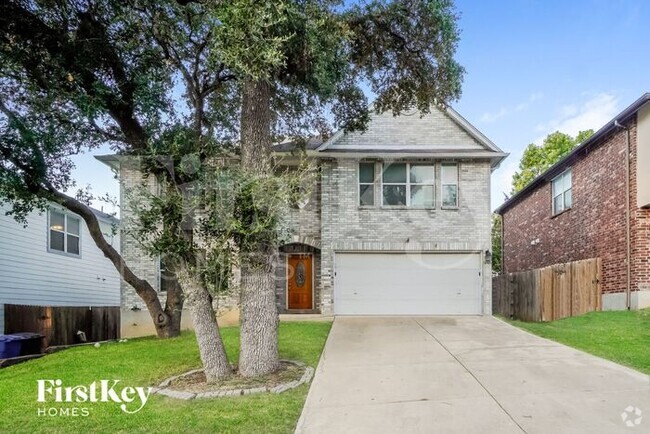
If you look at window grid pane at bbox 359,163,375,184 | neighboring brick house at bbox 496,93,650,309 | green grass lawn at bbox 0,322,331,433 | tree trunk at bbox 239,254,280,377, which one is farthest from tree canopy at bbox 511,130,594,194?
tree trunk at bbox 239,254,280,377

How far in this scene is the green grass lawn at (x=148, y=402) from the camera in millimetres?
5547

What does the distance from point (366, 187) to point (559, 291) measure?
6.22 meters

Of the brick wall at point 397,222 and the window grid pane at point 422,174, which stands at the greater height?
the window grid pane at point 422,174

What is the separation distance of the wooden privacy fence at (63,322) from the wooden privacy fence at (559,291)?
40.7 ft

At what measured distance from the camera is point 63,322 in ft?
46.2

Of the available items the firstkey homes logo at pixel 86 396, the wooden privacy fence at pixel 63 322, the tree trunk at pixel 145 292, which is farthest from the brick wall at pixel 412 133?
the firstkey homes logo at pixel 86 396

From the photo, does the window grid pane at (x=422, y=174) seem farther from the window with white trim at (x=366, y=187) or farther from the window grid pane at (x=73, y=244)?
the window grid pane at (x=73, y=244)

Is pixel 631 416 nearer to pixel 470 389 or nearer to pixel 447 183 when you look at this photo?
pixel 470 389

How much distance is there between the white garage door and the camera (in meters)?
15.9

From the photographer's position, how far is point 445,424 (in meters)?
5.34

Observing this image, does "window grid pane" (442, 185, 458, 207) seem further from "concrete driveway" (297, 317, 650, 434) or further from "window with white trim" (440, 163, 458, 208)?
"concrete driveway" (297, 317, 650, 434)

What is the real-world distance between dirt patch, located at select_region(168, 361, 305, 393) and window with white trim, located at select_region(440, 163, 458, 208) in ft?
30.6

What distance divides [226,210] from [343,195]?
8742mm

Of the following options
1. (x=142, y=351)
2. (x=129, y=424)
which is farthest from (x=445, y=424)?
(x=142, y=351)
